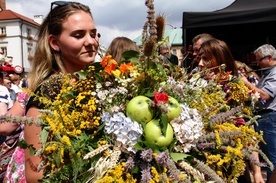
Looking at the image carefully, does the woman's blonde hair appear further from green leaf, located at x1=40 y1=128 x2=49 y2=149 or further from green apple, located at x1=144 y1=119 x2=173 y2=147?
green apple, located at x1=144 y1=119 x2=173 y2=147

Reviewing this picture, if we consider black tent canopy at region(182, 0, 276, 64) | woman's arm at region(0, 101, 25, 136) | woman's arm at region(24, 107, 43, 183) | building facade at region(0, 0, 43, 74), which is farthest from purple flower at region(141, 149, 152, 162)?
building facade at region(0, 0, 43, 74)

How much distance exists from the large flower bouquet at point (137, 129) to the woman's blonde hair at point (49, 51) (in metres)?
0.39

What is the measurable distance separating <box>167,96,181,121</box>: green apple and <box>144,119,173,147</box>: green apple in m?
0.03

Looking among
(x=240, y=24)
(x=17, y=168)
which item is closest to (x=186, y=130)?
(x=17, y=168)

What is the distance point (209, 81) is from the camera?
58.6 inches

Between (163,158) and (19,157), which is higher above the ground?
(163,158)

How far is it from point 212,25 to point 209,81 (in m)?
3.80

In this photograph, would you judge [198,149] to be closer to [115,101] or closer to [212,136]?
→ [212,136]

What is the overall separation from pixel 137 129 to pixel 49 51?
2.54 ft

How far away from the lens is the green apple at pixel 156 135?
3.62 ft

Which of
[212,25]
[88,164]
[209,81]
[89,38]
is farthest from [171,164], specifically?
[212,25]

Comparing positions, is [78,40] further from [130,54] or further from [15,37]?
[15,37]

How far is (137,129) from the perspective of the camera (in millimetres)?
1112

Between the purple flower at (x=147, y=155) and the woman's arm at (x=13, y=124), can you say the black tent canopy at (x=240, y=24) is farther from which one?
the purple flower at (x=147, y=155)
